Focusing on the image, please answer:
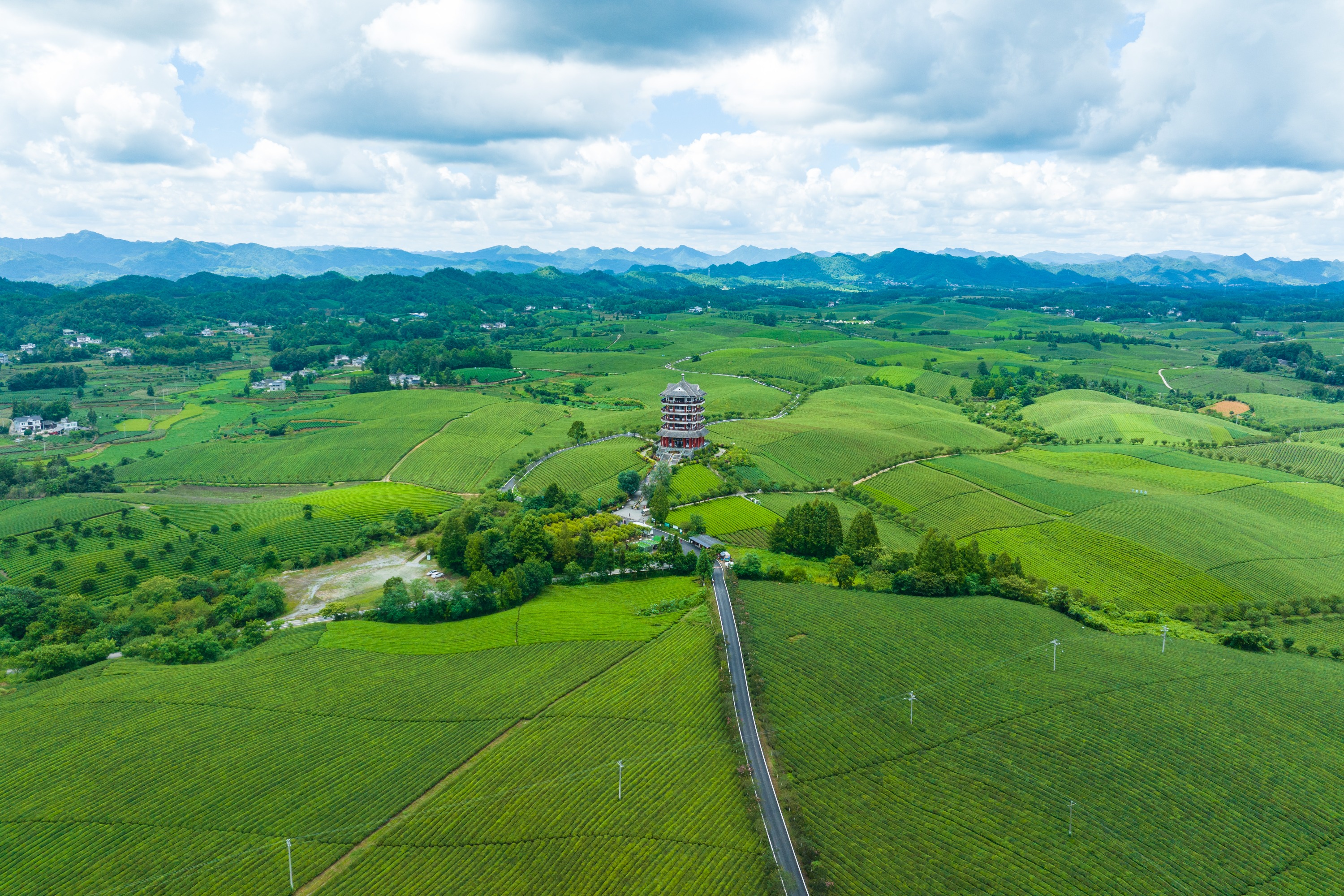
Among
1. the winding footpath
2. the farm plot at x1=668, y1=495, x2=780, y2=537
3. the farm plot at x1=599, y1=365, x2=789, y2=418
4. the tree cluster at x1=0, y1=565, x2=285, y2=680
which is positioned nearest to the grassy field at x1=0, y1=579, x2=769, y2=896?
the tree cluster at x1=0, y1=565, x2=285, y2=680

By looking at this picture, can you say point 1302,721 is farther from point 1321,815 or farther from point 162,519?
point 162,519

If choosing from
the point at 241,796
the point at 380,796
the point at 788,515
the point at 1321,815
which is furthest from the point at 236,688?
Result: the point at 1321,815

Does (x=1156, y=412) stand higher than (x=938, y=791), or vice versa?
(x=1156, y=412)

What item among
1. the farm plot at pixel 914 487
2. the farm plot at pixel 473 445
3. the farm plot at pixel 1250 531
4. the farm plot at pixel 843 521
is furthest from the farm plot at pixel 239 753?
the farm plot at pixel 1250 531

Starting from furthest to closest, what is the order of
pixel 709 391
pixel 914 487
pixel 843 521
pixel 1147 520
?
pixel 709 391, pixel 914 487, pixel 843 521, pixel 1147 520

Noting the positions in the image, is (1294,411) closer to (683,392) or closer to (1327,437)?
(1327,437)

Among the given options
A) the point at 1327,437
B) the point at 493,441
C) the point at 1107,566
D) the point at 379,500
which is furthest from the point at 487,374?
the point at 1327,437
